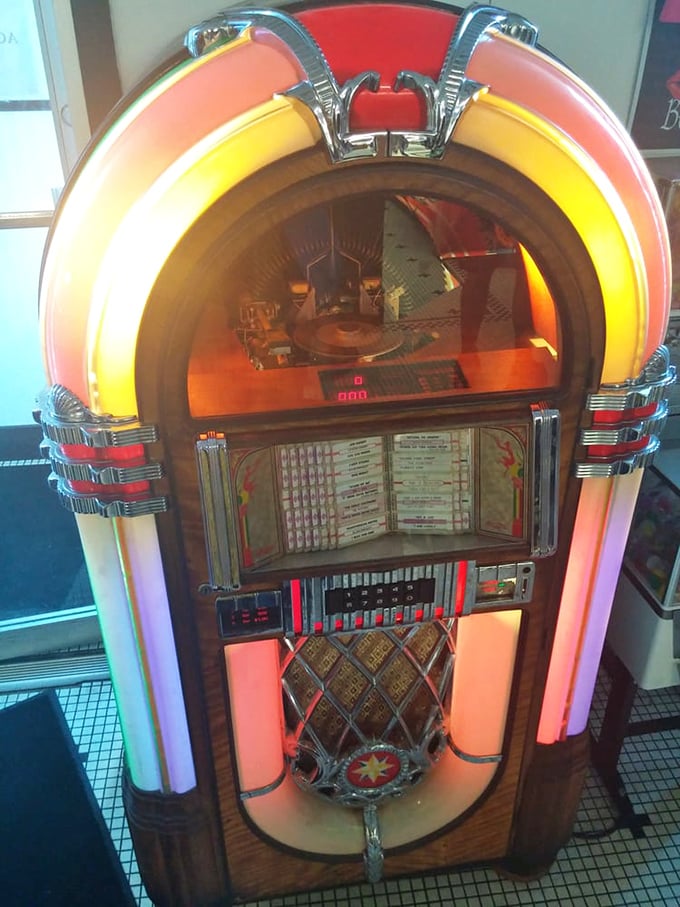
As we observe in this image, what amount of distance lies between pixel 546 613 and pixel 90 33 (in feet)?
4.52

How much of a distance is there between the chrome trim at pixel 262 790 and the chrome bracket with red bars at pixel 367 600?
0.44m

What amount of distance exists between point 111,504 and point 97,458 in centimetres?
8

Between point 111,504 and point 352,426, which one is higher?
point 352,426

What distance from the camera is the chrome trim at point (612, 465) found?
1.33 meters

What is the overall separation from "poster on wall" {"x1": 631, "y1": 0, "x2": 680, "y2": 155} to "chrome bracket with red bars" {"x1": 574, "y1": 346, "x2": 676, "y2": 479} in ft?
2.45

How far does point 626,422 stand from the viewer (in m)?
1.30

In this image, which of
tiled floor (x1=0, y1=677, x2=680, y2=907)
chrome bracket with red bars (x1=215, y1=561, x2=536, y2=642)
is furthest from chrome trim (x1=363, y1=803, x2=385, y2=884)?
chrome bracket with red bars (x1=215, y1=561, x2=536, y2=642)

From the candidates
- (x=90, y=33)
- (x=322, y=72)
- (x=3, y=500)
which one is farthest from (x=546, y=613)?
(x=3, y=500)

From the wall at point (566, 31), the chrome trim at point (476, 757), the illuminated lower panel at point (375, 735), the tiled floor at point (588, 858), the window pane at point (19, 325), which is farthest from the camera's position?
the window pane at point (19, 325)

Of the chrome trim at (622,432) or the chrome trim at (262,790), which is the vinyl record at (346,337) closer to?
the chrome trim at (622,432)

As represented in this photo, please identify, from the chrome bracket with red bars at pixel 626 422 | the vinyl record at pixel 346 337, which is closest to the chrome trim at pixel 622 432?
the chrome bracket with red bars at pixel 626 422

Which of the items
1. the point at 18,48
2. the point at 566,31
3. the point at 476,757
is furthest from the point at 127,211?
the point at 18,48

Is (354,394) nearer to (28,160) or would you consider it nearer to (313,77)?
(313,77)

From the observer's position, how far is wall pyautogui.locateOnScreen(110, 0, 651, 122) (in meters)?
1.46
